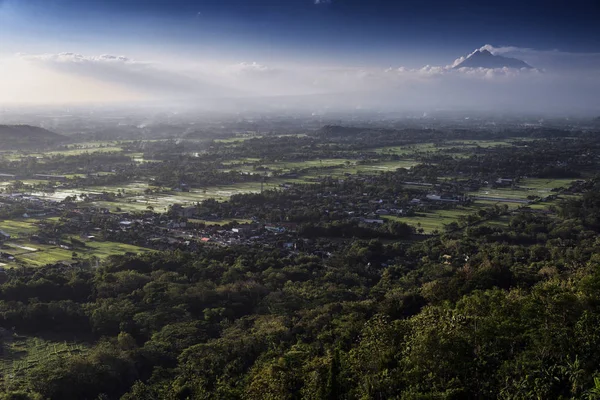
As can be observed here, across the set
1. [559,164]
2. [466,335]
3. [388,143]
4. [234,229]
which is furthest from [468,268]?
[388,143]

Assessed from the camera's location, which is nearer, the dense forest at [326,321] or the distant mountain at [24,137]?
the dense forest at [326,321]

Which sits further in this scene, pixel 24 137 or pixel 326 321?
pixel 24 137

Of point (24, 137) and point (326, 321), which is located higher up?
point (24, 137)

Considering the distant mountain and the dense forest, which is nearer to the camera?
the dense forest

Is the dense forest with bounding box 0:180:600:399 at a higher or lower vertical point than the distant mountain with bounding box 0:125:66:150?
lower

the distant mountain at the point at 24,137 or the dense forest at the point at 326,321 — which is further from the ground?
the distant mountain at the point at 24,137
